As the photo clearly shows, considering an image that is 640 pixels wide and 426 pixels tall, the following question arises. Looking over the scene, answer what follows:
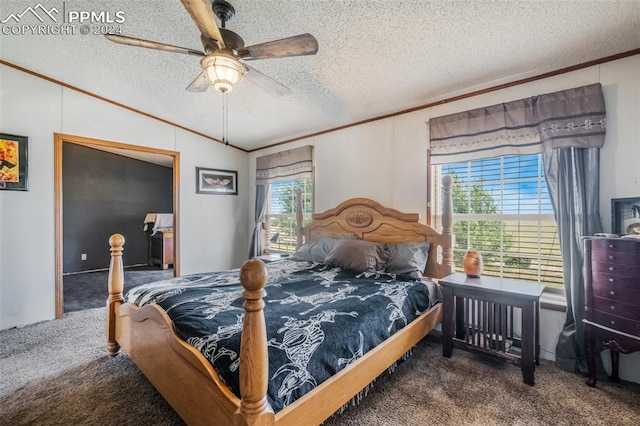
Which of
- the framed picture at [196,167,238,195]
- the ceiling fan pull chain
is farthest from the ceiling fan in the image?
the framed picture at [196,167,238,195]

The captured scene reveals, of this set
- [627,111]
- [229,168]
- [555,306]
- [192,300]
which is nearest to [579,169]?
[627,111]

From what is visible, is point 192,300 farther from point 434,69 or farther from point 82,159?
point 82,159

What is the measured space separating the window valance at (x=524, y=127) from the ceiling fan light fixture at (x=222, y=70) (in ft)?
6.71

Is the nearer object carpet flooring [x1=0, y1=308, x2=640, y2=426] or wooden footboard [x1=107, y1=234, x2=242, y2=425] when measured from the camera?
wooden footboard [x1=107, y1=234, x2=242, y2=425]

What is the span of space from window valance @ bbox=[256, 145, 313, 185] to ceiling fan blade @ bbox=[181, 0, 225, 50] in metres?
2.52

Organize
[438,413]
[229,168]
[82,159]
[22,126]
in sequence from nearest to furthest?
[438,413]
[22,126]
[229,168]
[82,159]

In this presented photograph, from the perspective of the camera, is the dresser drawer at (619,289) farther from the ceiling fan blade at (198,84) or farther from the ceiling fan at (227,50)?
the ceiling fan blade at (198,84)

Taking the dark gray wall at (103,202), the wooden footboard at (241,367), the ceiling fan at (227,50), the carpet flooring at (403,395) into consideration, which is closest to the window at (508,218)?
the carpet flooring at (403,395)

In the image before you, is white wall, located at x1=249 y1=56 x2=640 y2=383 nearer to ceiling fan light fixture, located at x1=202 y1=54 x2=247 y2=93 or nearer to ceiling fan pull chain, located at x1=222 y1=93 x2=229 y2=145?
ceiling fan pull chain, located at x1=222 y1=93 x2=229 y2=145

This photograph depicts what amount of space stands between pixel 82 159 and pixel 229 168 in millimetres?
3455

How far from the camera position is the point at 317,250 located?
3375 mm

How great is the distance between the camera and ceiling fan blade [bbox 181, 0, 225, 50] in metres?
1.39

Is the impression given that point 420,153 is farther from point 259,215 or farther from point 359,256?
point 259,215

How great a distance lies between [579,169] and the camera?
2207mm
